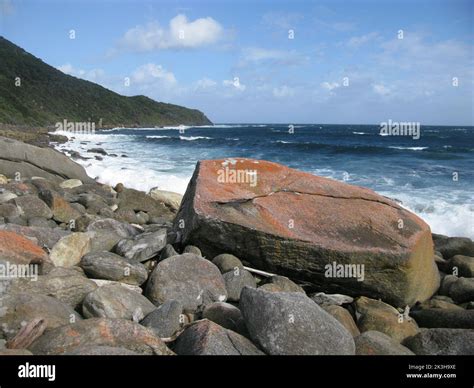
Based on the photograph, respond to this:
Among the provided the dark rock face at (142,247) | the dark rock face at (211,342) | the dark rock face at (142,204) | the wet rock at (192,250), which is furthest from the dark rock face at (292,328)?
the dark rock face at (142,204)

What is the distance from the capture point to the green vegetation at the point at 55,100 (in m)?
64.8

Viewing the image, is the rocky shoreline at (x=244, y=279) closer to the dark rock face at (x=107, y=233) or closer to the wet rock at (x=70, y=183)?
the dark rock face at (x=107, y=233)

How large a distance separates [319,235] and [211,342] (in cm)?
243

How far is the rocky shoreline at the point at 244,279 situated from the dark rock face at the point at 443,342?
0.03 ft

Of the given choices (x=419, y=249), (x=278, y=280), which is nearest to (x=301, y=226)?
(x=278, y=280)

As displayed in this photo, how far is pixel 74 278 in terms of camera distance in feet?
Answer: 14.5

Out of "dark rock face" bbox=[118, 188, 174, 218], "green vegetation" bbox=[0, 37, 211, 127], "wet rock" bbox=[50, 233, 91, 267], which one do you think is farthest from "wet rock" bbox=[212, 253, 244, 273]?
"green vegetation" bbox=[0, 37, 211, 127]

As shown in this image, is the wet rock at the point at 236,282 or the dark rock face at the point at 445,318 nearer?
the dark rock face at the point at 445,318

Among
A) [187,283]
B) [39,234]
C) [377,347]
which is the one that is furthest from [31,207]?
[377,347]

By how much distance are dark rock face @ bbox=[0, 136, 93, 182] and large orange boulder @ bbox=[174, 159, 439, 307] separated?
7743 mm

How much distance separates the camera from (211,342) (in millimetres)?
3377
